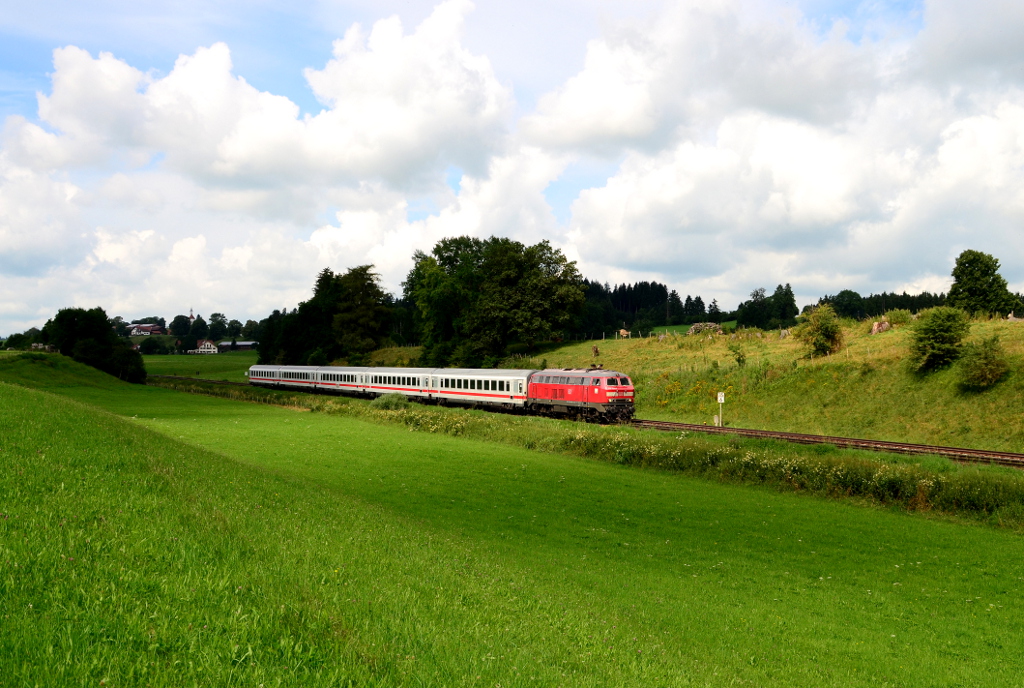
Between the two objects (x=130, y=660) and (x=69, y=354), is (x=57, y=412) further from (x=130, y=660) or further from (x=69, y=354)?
(x=69, y=354)

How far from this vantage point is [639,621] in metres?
11.4

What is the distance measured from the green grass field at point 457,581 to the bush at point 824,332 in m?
31.0

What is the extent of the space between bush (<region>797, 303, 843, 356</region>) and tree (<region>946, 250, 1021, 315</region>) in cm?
3349

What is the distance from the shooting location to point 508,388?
51.7 metres

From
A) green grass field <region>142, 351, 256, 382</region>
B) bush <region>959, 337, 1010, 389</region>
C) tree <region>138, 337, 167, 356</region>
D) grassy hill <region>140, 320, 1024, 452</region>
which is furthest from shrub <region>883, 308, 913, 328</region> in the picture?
tree <region>138, 337, 167, 356</region>

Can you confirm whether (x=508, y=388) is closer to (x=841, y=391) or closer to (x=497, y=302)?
(x=841, y=391)

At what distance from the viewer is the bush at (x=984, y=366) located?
3731cm

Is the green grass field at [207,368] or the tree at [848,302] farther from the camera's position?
the tree at [848,302]

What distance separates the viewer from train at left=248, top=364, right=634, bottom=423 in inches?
1731

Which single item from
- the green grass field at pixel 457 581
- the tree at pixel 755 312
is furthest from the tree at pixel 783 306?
the green grass field at pixel 457 581

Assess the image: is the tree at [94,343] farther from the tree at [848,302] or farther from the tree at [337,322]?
the tree at [848,302]

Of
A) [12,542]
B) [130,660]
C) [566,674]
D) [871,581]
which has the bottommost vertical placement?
[871,581]

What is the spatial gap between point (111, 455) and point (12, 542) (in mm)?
5797

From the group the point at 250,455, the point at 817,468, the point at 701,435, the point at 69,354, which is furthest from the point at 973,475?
the point at 69,354
